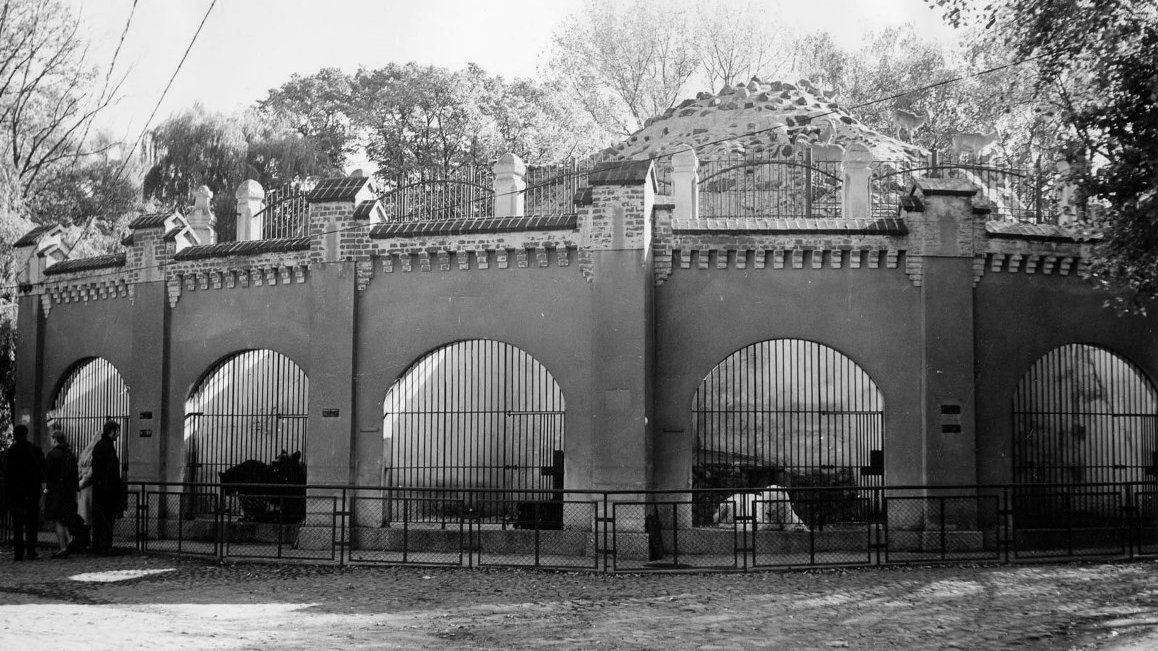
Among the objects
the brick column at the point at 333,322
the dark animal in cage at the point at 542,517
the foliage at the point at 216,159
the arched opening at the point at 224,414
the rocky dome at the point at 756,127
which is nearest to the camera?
the dark animal in cage at the point at 542,517

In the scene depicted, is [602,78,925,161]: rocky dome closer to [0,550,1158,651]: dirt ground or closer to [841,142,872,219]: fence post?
[841,142,872,219]: fence post

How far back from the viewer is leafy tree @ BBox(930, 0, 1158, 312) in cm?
1325

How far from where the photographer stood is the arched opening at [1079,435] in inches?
631

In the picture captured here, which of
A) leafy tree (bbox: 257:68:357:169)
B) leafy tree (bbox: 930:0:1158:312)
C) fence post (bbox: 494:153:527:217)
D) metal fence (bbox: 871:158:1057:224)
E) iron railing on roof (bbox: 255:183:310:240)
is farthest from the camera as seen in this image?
leafy tree (bbox: 257:68:357:169)

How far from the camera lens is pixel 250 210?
20.6m

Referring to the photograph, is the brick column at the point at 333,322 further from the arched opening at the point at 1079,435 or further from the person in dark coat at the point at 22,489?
the arched opening at the point at 1079,435

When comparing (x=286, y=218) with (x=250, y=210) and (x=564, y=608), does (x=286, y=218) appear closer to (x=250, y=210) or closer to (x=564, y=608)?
(x=250, y=210)

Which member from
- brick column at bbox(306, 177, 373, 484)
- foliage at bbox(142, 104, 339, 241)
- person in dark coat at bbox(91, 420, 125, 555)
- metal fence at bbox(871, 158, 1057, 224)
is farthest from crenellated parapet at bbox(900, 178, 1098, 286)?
foliage at bbox(142, 104, 339, 241)

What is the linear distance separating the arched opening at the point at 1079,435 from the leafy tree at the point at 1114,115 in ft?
7.53

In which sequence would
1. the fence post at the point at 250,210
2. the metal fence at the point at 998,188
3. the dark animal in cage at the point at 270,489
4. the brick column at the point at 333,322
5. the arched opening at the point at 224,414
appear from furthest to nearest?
the fence post at the point at 250,210 → the arched opening at the point at 224,414 → the dark animal in cage at the point at 270,489 → the metal fence at the point at 998,188 → the brick column at the point at 333,322

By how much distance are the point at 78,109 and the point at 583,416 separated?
18211 millimetres

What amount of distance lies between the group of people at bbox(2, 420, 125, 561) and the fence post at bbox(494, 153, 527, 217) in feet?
21.9

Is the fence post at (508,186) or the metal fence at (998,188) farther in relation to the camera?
the fence post at (508,186)

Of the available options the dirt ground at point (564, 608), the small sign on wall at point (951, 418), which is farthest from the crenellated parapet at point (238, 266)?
the small sign on wall at point (951, 418)
